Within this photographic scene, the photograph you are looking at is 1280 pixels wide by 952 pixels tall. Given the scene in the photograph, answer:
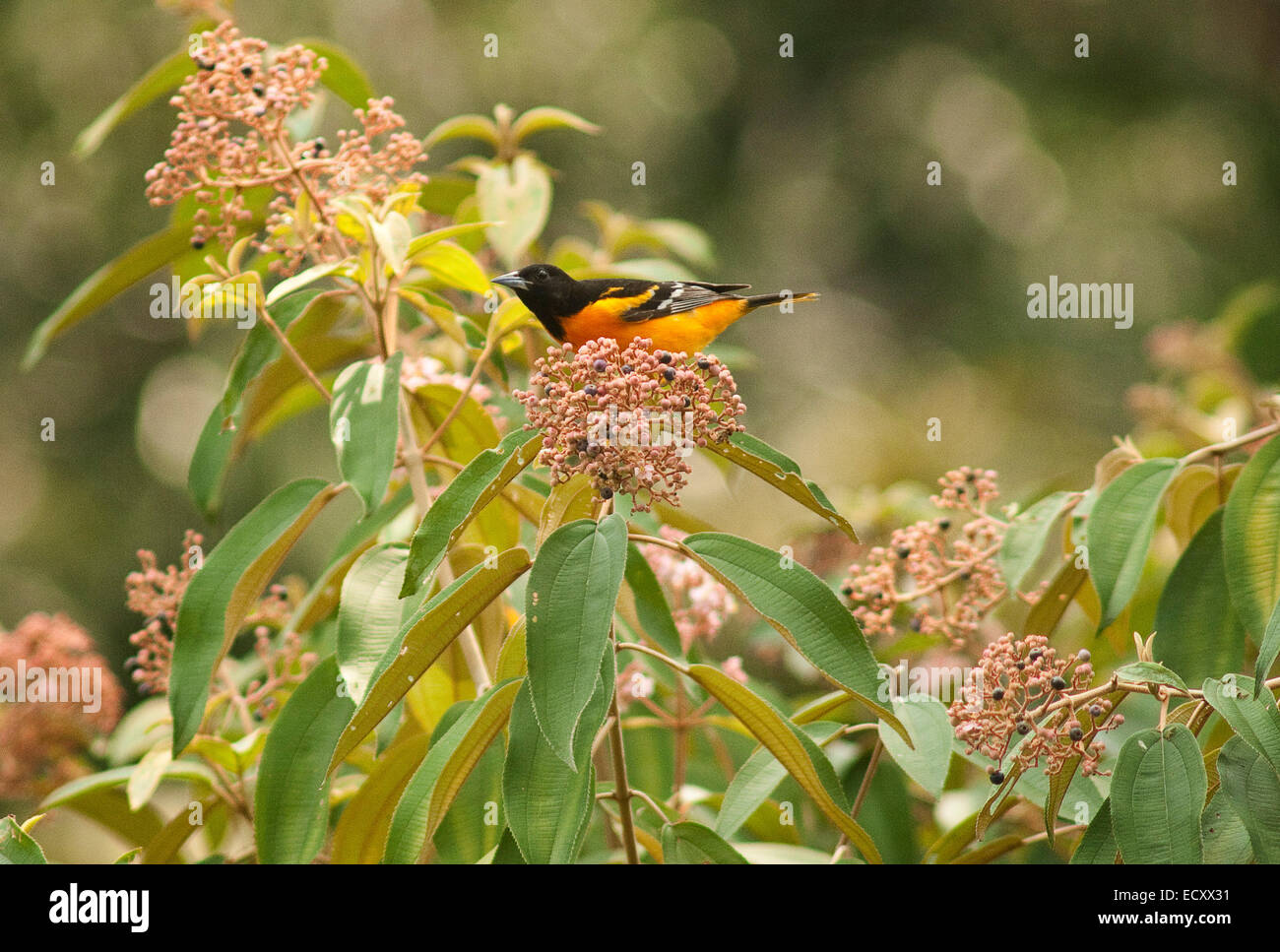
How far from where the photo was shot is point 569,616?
1.29 metres

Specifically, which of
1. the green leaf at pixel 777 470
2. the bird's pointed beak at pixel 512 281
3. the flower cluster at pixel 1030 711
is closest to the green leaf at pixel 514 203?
the bird's pointed beak at pixel 512 281

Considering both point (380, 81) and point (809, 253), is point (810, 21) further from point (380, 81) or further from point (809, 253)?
point (380, 81)

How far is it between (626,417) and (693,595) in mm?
970

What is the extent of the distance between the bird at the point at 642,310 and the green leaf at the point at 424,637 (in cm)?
124

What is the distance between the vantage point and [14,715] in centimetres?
227

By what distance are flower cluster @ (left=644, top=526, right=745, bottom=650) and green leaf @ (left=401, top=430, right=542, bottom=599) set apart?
29.5 inches

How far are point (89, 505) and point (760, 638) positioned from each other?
7574 mm

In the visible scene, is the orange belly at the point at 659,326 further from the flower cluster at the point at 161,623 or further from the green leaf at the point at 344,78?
the flower cluster at the point at 161,623

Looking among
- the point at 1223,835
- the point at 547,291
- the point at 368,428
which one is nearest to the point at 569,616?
the point at 368,428

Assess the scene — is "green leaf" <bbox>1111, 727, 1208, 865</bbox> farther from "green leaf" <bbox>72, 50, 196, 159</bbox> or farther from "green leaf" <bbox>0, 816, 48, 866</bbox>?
"green leaf" <bbox>72, 50, 196, 159</bbox>

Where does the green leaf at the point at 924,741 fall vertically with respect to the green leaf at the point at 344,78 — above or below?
below

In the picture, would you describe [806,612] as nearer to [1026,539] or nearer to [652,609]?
[652,609]

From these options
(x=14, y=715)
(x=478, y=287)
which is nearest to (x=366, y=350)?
(x=478, y=287)

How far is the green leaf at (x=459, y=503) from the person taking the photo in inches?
53.3
